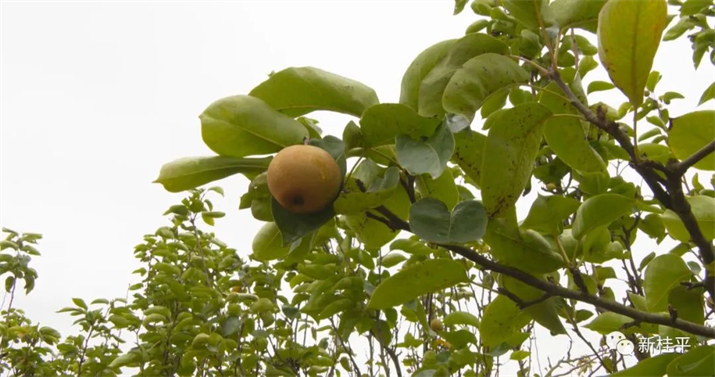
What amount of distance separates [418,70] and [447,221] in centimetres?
34

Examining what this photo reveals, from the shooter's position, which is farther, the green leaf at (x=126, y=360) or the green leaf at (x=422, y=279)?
the green leaf at (x=126, y=360)

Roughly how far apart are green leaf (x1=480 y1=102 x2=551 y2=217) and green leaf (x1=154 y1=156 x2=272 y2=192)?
17.9 inches

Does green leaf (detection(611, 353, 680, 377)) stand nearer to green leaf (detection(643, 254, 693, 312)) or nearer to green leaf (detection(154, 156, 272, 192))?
green leaf (detection(643, 254, 693, 312))

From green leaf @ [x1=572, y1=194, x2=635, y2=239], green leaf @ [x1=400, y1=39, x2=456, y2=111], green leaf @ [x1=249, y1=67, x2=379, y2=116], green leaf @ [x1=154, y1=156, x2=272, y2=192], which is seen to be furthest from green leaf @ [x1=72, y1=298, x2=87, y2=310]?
green leaf @ [x1=572, y1=194, x2=635, y2=239]

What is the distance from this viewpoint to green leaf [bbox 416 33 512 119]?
43.6 inches

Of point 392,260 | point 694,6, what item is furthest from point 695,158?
point 694,6

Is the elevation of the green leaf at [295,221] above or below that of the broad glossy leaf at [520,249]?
above

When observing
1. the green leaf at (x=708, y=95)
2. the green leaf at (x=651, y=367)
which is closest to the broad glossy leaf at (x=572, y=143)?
the green leaf at (x=651, y=367)

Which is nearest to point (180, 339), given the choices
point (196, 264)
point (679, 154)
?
point (196, 264)

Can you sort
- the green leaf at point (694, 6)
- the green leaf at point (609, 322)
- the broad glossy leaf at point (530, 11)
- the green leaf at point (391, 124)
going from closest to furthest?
the green leaf at point (391, 124) → the broad glossy leaf at point (530, 11) → the green leaf at point (609, 322) → the green leaf at point (694, 6)

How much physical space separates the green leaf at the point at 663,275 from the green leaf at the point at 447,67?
0.56 meters

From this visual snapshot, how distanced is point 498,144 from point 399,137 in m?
0.18

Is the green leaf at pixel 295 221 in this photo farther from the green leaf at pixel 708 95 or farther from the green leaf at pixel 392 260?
the green leaf at pixel 708 95

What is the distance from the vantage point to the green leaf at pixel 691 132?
1.12m
